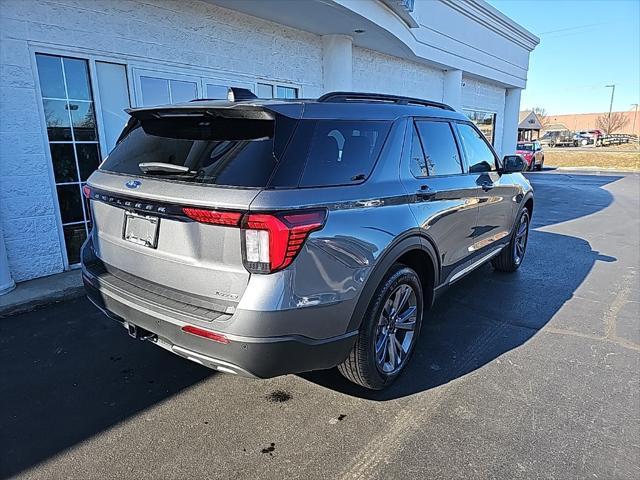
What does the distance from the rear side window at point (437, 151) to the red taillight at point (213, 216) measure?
155 cm

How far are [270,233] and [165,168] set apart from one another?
2.63 ft

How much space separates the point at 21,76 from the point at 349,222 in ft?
14.9

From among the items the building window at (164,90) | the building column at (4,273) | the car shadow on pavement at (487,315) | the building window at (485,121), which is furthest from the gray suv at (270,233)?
the building window at (485,121)

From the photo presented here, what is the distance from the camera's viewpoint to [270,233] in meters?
2.04

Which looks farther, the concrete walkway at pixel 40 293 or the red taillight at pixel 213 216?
the concrete walkway at pixel 40 293

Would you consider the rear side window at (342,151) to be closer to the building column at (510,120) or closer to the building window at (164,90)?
the building window at (164,90)

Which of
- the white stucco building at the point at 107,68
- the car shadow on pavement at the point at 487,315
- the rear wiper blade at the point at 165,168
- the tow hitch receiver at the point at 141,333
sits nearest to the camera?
the rear wiper blade at the point at 165,168

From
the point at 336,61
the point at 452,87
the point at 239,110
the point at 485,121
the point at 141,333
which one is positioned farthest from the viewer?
the point at 485,121

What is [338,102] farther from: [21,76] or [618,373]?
[21,76]

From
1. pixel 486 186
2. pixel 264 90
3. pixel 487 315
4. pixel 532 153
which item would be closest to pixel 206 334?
pixel 487 315

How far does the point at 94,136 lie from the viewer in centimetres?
552

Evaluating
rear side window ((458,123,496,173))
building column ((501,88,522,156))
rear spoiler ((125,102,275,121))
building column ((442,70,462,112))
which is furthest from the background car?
rear spoiler ((125,102,275,121))

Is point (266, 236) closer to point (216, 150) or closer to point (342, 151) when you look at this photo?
point (216, 150)

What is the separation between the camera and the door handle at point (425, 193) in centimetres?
307
